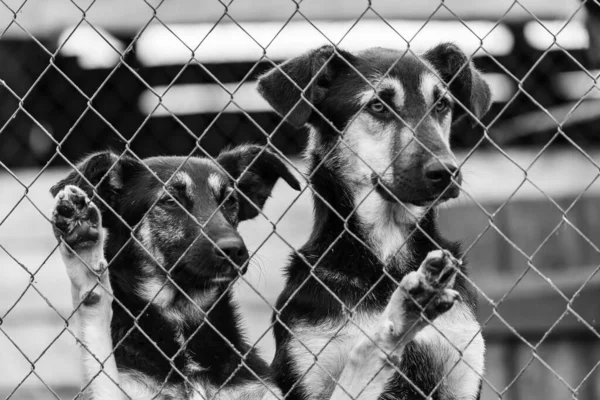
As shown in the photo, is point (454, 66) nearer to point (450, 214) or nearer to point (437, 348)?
point (437, 348)

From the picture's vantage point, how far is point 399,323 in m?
3.23

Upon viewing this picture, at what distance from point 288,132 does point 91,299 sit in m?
5.43

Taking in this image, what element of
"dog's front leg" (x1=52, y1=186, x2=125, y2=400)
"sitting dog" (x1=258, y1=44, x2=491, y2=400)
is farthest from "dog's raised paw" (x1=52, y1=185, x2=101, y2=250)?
"sitting dog" (x1=258, y1=44, x2=491, y2=400)

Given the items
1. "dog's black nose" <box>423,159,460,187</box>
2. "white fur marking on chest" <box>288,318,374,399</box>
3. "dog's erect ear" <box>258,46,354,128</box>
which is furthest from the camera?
"dog's erect ear" <box>258,46,354,128</box>

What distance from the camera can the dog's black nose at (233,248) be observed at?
12.9 ft

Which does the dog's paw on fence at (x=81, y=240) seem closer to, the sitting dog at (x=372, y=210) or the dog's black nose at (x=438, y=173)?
the sitting dog at (x=372, y=210)

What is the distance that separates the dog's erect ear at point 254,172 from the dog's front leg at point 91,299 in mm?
910

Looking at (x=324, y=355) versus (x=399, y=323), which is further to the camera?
(x=324, y=355)

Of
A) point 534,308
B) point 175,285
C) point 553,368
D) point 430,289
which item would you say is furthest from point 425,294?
point 534,308

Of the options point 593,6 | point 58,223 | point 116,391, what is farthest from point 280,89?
point 593,6

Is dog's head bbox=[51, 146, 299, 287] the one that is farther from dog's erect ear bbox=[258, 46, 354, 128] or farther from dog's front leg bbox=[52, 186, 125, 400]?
dog's front leg bbox=[52, 186, 125, 400]

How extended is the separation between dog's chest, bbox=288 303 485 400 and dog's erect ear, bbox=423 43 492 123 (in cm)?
107

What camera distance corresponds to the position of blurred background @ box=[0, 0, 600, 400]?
7816 mm

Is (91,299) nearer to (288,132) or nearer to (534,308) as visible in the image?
(288,132)
